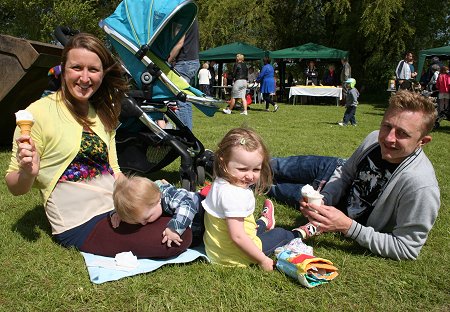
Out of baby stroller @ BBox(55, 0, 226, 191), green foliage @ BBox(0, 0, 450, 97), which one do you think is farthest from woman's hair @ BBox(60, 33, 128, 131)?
green foliage @ BBox(0, 0, 450, 97)

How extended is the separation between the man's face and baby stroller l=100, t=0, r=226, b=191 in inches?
71.1

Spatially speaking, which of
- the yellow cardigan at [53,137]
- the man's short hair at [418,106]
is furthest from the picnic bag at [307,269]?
the yellow cardigan at [53,137]

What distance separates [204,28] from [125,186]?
2157 cm

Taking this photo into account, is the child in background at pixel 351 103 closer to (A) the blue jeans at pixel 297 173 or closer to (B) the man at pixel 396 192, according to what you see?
(A) the blue jeans at pixel 297 173

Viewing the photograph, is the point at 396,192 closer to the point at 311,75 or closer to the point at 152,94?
the point at 152,94

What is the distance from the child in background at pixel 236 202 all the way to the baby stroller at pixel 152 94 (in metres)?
1.29

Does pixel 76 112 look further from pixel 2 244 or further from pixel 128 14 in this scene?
pixel 128 14

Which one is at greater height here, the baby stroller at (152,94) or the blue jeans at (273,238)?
the baby stroller at (152,94)

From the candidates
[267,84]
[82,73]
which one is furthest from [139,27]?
[267,84]

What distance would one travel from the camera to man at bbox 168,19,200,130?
468 centimetres

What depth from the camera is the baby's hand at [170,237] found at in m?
2.67

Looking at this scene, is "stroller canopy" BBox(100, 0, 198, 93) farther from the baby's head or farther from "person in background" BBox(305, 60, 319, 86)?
"person in background" BBox(305, 60, 319, 86)

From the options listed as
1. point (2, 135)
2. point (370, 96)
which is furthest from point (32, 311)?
point (370, 96)

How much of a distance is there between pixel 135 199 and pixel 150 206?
12 cm
